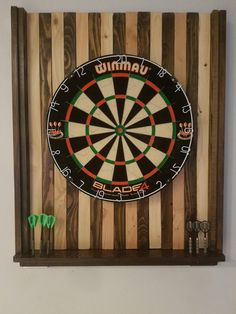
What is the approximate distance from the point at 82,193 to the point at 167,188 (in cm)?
51

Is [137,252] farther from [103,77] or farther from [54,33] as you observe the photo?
[54,33]

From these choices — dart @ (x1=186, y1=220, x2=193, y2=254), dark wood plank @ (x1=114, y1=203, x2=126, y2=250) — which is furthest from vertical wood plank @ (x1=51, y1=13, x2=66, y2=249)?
dart @ (x1=186, y1=220, x2=193, y2=254)

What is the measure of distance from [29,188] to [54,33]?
3.05ft

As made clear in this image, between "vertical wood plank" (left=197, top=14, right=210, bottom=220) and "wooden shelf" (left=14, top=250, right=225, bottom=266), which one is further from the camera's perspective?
"vertical wood plank" (left=197, top=14, right=210, bottom=220)

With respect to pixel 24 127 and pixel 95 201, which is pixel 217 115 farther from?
pixel 24 127

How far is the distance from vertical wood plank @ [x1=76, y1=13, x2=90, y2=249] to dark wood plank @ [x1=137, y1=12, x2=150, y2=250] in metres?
0.31

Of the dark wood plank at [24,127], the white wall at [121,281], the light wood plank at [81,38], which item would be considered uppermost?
the light wood plank at [81,38]

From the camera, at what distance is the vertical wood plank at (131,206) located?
2.05m

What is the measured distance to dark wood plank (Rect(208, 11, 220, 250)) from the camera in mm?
2020

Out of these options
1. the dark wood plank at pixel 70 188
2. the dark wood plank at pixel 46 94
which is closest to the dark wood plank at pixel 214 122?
the dark wood plank at pixel 70 188

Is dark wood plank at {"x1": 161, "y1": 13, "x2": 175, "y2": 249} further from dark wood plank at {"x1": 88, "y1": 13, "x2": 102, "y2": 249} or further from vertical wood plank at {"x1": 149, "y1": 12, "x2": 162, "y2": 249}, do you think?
dark wood plank at {"x1": 88, "y1": 13, "x2": 102, "y2": 249}

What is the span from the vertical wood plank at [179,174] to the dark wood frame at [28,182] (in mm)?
105

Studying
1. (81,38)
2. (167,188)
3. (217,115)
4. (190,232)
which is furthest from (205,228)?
(81,38)

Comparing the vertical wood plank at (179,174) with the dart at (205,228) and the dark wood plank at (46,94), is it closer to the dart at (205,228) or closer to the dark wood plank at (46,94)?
the dart at (205,228)
